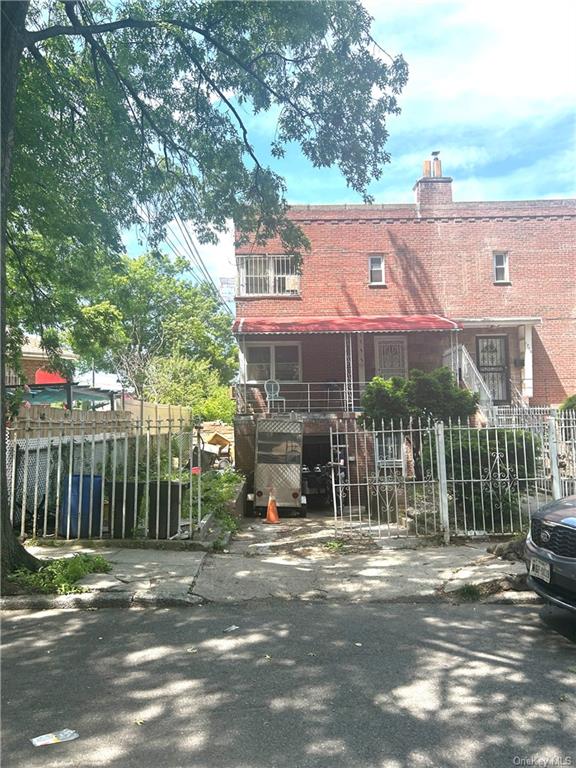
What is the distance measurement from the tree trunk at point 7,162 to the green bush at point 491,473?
576 centimetres

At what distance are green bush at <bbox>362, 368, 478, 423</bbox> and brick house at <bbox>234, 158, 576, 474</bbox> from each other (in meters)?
6.60

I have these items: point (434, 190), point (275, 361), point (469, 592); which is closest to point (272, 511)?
point (275, 361)

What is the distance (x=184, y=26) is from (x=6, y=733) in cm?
822

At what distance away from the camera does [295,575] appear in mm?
6609

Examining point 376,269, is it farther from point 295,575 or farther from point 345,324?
point 295,575

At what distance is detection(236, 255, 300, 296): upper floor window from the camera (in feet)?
61.7

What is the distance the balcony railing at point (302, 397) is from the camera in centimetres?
1728

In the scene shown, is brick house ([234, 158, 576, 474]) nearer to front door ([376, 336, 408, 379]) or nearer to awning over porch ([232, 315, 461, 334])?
front door ([376, 336, 408, 379])

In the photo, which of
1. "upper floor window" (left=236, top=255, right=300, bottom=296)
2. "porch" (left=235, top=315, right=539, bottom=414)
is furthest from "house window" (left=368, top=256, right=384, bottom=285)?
"upper floor window" (left=236, top=255, right=300, bottom=296)

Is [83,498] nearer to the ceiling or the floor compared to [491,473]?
nearer to the floor

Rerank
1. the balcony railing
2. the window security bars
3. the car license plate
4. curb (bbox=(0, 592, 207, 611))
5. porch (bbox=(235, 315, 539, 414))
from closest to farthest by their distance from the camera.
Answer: the car license plate → curb (bbox=(0, 592, 207, 611)) → the window security bars → the balcony railing → porch (bbox=(235, 315, 539, 414))

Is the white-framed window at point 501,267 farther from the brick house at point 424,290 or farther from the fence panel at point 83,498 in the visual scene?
the fence panel at point 83,498

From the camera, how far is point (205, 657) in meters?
4.22

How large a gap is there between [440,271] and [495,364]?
11.7ft
